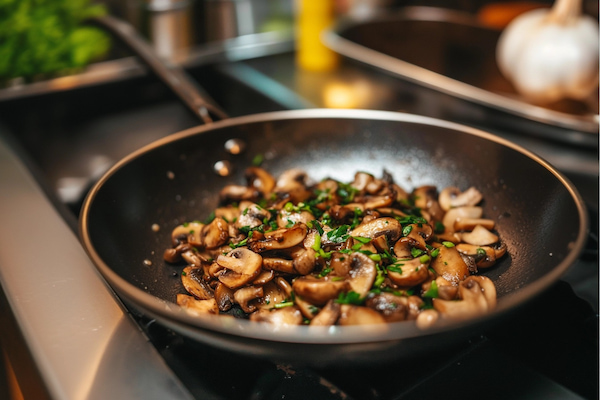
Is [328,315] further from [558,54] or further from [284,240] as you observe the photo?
[558,54]

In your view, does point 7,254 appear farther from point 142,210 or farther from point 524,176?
point 524,176

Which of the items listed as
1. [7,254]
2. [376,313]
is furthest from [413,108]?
[7,254]

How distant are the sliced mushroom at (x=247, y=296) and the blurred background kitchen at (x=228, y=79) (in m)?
0.49

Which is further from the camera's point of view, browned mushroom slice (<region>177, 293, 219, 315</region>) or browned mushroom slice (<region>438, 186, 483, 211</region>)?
browned mushroom slice (<region>438, 186, 483, 211</region>)

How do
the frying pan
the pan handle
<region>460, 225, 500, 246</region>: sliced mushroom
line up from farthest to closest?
the pan handle → <region>460, 225, 500, 246</region>: sliced mushroom → the frying pan

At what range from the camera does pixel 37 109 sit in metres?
1.66

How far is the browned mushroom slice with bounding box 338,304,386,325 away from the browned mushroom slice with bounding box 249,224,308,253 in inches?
7.3

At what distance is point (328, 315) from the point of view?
67cm

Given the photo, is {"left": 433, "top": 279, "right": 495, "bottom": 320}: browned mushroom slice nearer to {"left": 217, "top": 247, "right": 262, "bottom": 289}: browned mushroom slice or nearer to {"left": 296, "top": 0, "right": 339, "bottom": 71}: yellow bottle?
{"left": 217, "top": 247, "right": 262, "bottom": 289}: browned mushroom slice

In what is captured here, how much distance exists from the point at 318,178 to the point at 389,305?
565 millimetres

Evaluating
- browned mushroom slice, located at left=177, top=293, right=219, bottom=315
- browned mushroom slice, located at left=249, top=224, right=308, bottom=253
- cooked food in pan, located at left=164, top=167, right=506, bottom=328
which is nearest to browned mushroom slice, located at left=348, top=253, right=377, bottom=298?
cooked food in pan, located at left=164, top=167, right=506, bottom=328

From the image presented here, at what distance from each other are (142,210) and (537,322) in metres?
0.73

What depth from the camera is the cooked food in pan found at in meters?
0.71

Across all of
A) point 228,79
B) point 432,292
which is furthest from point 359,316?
point 228,79
